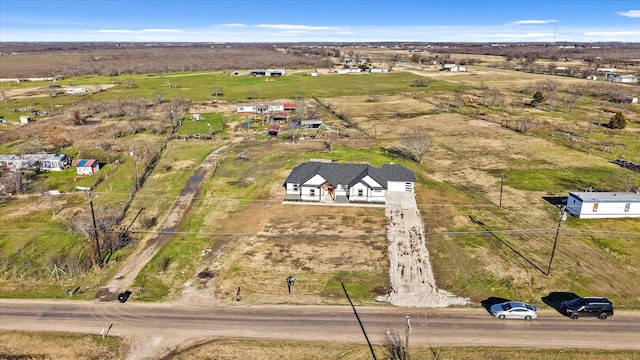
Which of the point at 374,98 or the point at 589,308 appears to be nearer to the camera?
the point at 589,308

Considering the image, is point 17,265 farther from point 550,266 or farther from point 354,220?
point 550,266

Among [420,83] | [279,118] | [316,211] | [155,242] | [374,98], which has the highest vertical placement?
[420,83]

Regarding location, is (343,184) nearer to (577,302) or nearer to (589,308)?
(577,302)

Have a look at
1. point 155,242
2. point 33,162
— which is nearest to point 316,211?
point 155,242

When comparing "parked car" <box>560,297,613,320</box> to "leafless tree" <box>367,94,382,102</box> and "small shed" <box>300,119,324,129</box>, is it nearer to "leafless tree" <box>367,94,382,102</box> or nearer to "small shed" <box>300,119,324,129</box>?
"small shed" <box>300,119,324,129</box>

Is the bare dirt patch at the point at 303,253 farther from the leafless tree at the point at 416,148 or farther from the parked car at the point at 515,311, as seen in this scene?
the leafless tree at the point at 416,148

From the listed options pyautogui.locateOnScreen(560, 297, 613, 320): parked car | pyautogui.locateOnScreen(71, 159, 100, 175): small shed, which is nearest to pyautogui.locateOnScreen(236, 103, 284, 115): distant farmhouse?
pyautogui.locateOnScreen(71, 159, 100, 175): small shed
